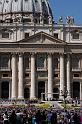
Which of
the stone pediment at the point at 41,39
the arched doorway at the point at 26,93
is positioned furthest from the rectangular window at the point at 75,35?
the arched doorway at the point at 26,93

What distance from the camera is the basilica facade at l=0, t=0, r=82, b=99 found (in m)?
111

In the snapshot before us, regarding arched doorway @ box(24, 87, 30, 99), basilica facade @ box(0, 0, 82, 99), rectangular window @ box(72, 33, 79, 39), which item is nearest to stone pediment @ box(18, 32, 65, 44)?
basilica facade @ box(0, 0, 82, 99)

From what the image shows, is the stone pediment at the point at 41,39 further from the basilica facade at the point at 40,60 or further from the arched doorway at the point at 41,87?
the arched doorway at the point at 41,87

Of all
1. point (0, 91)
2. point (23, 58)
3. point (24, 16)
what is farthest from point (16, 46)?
point (24, 16)

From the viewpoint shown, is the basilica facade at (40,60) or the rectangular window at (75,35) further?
the rectangular window at (75,35)

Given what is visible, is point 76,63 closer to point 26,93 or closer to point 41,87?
point 41,87

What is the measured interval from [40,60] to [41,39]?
429cm

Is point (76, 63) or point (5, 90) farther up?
point (76, 63)

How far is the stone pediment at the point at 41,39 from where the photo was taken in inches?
4363

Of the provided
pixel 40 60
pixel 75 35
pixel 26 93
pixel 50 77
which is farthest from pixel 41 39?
pixel 26 93

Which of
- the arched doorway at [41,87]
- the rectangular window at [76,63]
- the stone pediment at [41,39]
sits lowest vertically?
the arched doorway at [41,87]

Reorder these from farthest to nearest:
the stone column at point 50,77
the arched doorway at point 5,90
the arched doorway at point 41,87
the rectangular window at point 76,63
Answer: the arched doorway at point 41,87
the rectangular window at point 76,63
the arched doorway at point 5,90
the stone column at point 50,77

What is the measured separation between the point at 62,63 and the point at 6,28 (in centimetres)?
1342

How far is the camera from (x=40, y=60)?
11194cm
